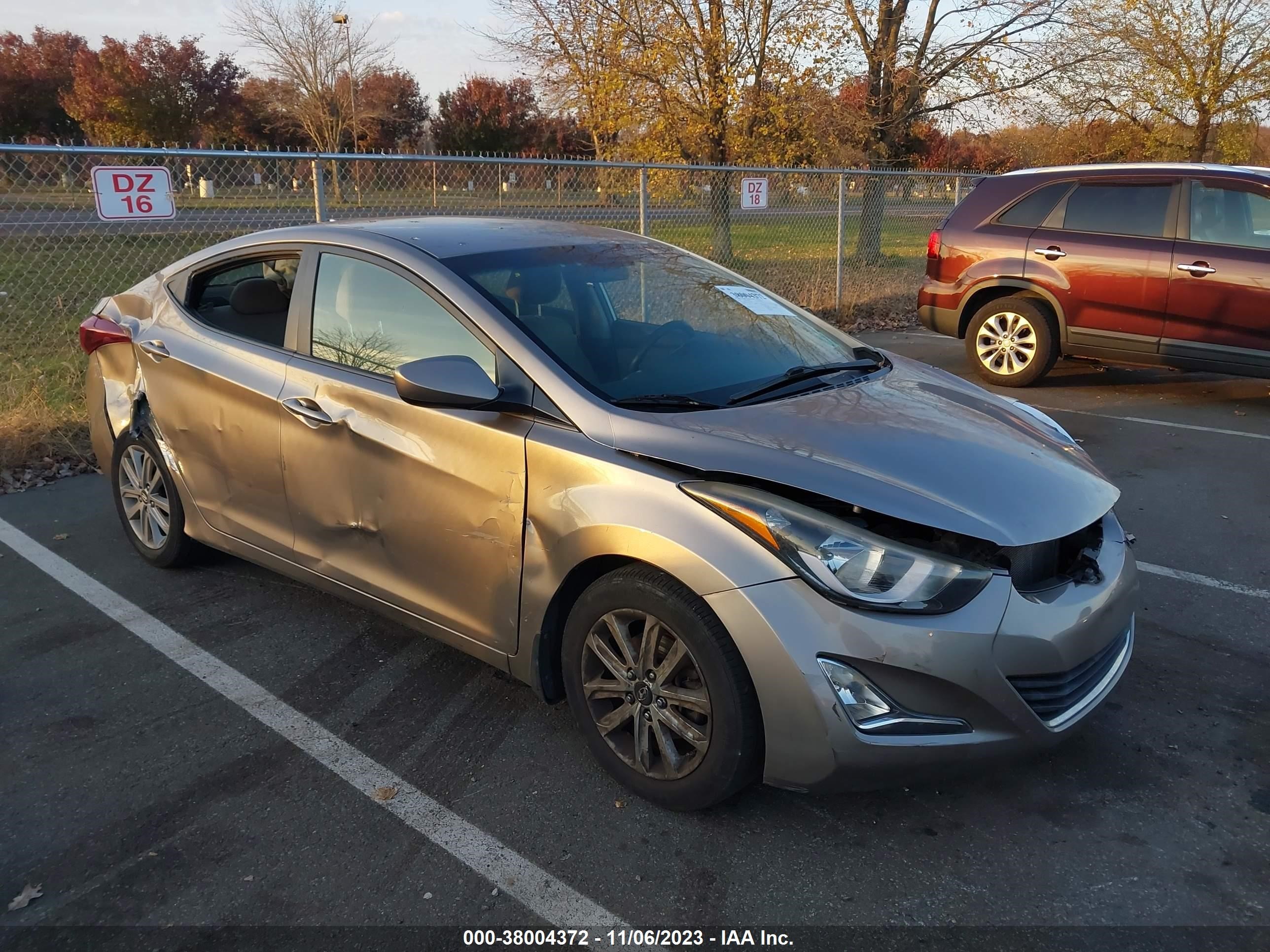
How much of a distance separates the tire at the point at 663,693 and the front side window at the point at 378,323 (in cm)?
88

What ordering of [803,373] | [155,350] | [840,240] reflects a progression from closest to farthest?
[803,373]
[155,350]
[840,240]

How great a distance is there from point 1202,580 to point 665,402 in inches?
115

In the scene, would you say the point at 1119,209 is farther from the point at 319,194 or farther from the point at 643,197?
the point at 319,194

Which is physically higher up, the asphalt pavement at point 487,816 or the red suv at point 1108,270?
the red suv at point 1108,270

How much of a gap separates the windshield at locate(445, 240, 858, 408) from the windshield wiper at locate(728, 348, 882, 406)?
0.10 feet

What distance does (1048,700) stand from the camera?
2586 millimetres

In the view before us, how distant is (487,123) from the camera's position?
40.1 m

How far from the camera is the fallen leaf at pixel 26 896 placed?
244 centimetres

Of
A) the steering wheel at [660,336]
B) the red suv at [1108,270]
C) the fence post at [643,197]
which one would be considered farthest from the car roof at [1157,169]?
the steering wheel at [660,336]

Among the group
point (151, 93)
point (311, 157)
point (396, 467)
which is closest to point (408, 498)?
point (396, 467)

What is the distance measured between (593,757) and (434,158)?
602 centimetres

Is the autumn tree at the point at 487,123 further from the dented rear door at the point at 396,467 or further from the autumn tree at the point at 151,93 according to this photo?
the dented rear door at the point at 396,467

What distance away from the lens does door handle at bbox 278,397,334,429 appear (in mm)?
3439

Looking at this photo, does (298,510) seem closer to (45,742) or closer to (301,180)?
(45,742)
